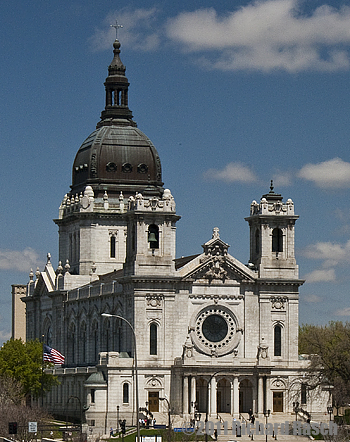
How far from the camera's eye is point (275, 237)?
147 m

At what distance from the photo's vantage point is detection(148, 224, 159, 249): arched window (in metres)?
143

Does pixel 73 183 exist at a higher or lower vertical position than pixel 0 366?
higher

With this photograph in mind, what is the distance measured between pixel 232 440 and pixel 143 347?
18.5m

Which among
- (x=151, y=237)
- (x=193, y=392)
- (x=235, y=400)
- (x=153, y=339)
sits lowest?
(x=235, y=400)

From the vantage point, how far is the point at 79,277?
16362 centimetres

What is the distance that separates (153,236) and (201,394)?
49.8 ft

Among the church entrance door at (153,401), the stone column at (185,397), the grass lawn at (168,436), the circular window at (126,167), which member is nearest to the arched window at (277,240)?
the stone column at (185,397)

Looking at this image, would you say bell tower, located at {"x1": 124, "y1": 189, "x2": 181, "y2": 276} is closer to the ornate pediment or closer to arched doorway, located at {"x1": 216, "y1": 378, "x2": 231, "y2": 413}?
the ornate pediment

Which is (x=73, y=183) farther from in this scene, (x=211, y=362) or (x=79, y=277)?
(x=211, y=362)

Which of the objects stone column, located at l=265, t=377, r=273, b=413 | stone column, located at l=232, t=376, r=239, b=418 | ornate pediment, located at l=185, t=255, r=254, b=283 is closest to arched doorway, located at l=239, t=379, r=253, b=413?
stone column, located at l=265, t=377, r=273, b=413

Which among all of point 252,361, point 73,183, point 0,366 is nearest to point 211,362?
point 252,361

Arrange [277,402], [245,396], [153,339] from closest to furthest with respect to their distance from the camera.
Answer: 1. [153,339]
2. [277,402]
3. [245,396]

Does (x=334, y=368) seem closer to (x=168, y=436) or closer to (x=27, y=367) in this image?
(x=168, y=436)

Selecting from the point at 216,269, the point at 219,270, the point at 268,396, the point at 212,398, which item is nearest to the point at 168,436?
the point at 212,398
